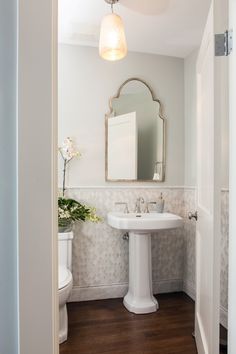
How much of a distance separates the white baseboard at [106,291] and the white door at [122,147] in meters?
1.10

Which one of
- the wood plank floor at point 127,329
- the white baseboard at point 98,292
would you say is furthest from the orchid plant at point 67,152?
the wood plank floor at point 127,329

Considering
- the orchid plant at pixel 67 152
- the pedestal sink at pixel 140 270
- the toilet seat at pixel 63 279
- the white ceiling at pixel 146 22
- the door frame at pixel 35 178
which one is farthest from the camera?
the orchid plant at pixel 67 152

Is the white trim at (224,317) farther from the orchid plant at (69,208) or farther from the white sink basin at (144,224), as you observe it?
the orchid plant at (69,208)

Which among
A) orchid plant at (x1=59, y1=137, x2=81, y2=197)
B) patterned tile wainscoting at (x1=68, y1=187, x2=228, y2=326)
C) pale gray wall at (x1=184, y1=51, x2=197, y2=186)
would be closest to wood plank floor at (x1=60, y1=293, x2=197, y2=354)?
patterned tile wainscoting at (x1=68, y1=187, x2=228, y2=326)

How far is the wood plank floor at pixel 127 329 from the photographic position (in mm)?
1888

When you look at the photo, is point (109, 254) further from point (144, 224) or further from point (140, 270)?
point (144, 224)

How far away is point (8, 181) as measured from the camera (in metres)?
0.78

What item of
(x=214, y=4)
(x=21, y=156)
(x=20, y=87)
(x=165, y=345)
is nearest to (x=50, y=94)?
(x=20, y=87)

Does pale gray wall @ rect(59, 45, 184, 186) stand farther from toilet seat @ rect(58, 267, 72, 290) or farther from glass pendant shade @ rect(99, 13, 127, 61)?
toilet seat @ rect(58, 267, 72, 290)

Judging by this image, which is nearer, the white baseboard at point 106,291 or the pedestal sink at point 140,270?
the pedestal sink at point 140,270

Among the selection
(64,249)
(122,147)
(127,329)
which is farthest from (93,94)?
(127,329)

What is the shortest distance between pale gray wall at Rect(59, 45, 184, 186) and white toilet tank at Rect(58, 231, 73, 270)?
0.55 meters

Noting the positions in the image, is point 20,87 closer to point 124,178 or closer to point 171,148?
point 124,178

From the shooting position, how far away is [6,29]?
2.55ft
